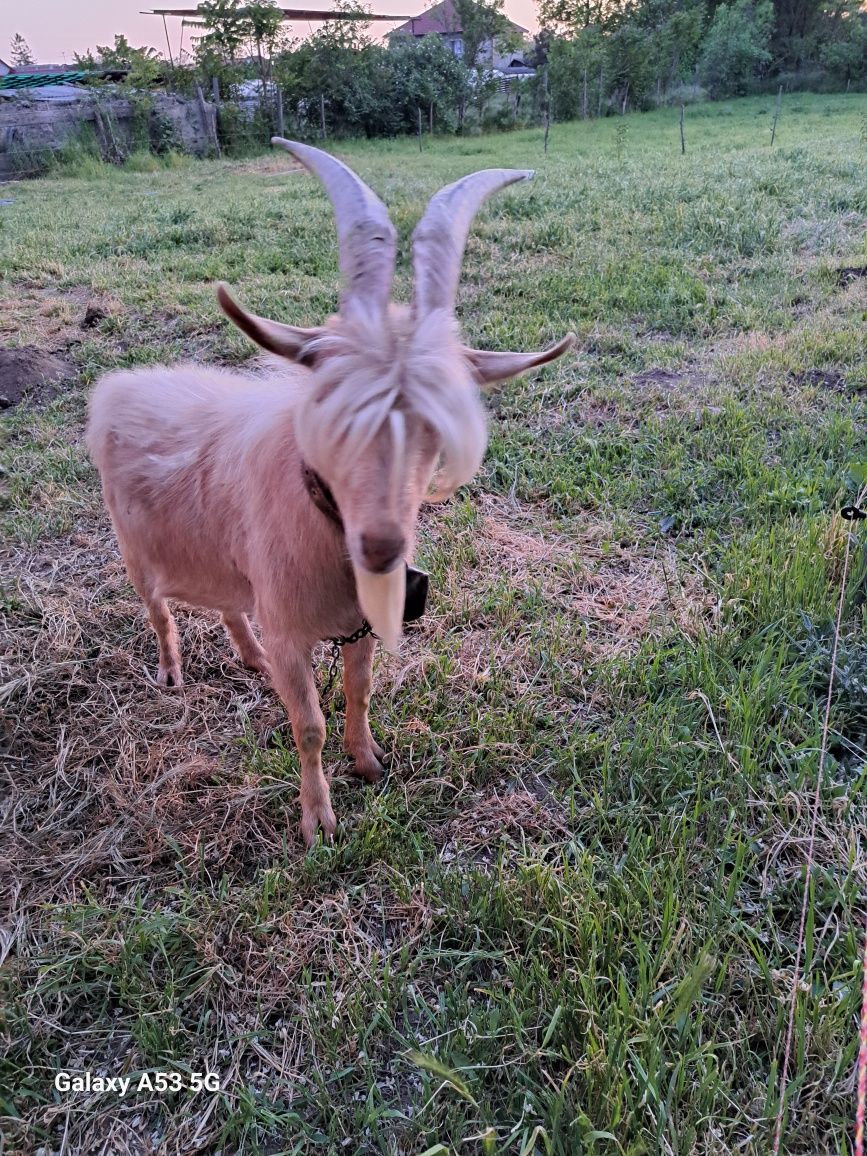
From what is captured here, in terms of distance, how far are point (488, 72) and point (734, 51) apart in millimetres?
11839

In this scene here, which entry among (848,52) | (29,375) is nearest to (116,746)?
(29,375)

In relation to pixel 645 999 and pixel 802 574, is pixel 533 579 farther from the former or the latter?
pixel 645 999

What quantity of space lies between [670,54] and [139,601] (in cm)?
3601

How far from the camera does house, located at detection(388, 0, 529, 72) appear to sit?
1284 inches

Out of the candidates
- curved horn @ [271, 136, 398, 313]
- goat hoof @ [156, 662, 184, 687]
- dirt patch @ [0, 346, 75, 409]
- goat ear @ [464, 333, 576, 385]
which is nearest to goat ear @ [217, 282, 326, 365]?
curved horn @ [271, 136, 398, 313]

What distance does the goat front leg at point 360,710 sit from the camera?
232 centimetres

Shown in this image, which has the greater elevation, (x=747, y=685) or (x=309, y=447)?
(x=309, y=447)

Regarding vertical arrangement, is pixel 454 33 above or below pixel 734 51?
→ above

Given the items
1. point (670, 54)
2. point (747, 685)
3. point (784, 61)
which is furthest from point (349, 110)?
point (747, 685)

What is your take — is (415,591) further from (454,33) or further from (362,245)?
(454,33)

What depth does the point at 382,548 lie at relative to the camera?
150 cm

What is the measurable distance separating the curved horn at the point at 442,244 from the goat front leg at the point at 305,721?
1.03 meters

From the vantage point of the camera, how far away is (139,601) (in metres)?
3.26

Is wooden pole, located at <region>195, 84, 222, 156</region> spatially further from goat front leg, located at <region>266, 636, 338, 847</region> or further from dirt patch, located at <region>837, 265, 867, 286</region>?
goat front leg, located at <region>266, 636, 338, 847</region>
